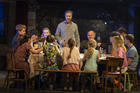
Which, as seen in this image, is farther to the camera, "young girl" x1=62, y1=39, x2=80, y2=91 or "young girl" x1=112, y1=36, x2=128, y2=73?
"young girl" x1=112, y1=36, x2=128, y2=73

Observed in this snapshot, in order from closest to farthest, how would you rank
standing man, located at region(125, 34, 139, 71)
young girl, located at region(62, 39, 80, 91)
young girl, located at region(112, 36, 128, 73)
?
young girl, located at region(62, 39, 80, 91) → young girl, located at region(112, 36, 128, 73) → standing man, located at region(125, 34, 139, 71)

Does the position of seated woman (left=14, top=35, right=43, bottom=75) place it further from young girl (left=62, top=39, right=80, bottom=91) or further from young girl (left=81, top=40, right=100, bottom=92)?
young girl (left=81, top=40, right=100, bottom=92)

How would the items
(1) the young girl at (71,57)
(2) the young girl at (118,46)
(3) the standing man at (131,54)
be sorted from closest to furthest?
(1) the young girl at (71,57) < (2) the young girl at (118,46) < (3) the standing man at (131,54)

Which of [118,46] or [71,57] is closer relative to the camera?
[71,57]

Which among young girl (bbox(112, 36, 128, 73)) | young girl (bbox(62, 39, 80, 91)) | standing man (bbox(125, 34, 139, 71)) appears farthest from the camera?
standing man (bbox(125, 34, 139, 71))

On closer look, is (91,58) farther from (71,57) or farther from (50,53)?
(50,53)

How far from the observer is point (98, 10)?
1167 cm

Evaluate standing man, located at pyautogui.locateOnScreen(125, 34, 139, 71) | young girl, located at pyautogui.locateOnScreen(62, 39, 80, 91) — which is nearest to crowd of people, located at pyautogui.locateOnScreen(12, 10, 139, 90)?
young girl, located at pyautogui.locateOnScreen(62, 39, 80, 91)

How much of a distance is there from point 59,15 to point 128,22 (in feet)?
9.32

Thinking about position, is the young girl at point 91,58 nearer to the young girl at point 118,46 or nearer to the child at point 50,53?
the young girl at point 118,46

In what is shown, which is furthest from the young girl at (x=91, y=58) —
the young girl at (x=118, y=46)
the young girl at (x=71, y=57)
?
the young girl at (x=118, y=46)

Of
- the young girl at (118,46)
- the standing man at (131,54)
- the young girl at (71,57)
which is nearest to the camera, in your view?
the young girl at (71,57)

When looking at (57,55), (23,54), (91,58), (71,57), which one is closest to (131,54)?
(91,58)

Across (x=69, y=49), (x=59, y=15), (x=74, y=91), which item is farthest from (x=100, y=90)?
(x=59, y=15)
